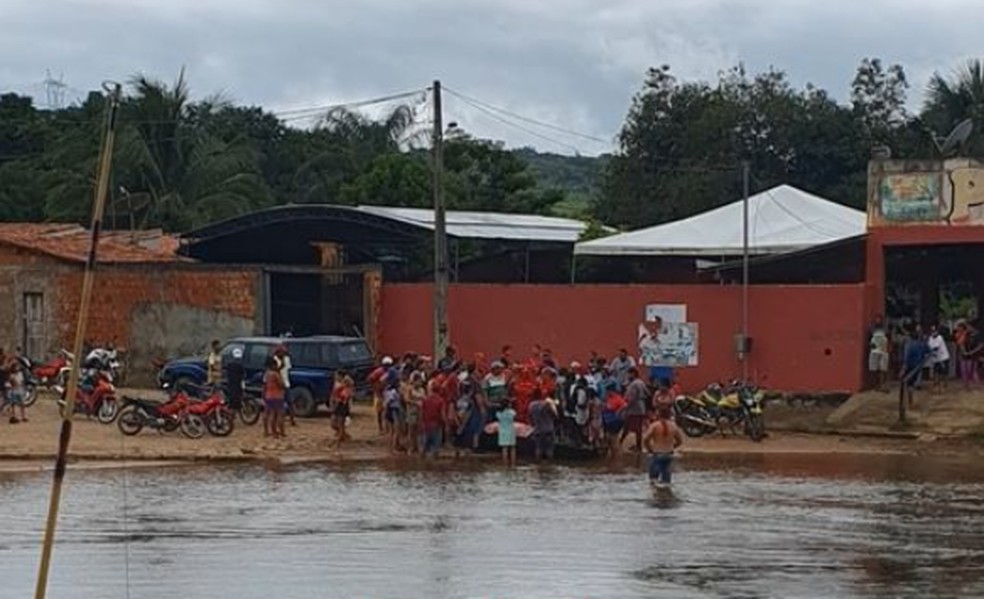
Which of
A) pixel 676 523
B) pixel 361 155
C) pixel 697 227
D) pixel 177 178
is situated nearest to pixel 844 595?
pixel 676 523

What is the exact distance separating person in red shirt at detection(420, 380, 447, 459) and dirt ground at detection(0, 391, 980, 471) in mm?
961

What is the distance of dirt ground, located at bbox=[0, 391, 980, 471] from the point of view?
1233 inches

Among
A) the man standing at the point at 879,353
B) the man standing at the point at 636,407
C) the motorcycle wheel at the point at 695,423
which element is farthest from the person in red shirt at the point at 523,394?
the man standing at the point at 879,353

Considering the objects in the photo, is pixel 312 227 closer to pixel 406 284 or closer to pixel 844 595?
pixel 406 284

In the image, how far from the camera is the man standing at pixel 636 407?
104ft

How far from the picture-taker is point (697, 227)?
153ft

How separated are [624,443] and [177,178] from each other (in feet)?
116

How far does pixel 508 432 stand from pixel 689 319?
31.2 feet

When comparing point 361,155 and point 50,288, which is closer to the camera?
point 50,288

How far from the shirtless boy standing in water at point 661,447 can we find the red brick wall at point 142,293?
60.4 feet

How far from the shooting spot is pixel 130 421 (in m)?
33.7

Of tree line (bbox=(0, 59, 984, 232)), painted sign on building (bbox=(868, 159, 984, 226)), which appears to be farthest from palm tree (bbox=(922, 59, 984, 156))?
painted sign on building (bbox=(868, 159, 984, 226))

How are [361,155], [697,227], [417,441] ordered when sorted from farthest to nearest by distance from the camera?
[361,155] < [697,227] < [417,441]

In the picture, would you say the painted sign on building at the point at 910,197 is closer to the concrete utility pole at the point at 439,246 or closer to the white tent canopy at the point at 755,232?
the white tent canopy at the point at 755,232
